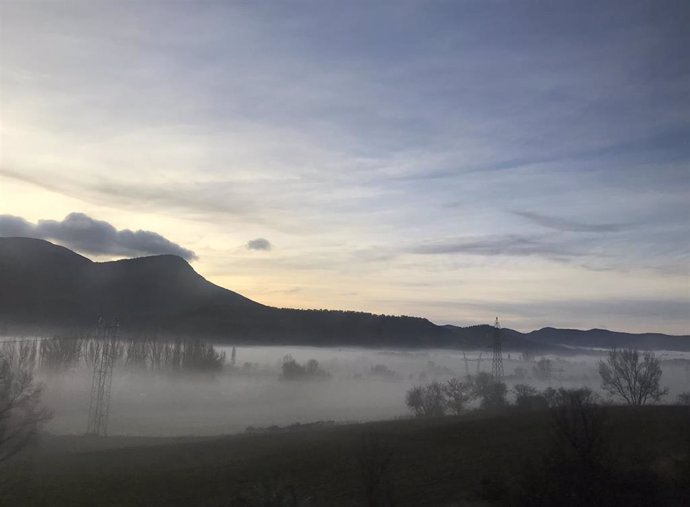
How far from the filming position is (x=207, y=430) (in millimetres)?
105875

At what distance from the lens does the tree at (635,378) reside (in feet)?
349

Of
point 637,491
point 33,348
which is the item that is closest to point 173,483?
point 637,491

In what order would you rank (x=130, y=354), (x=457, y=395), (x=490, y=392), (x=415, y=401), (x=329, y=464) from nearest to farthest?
(x=329, y=464) → (x=415, y=401) → (x=490, y=392) → (x=457, y=395) → (x=130, y=354)

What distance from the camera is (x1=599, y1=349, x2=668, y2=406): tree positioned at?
106500 millimetres

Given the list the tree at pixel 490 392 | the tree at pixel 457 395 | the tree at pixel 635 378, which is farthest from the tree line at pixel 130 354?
the tree at pixel 635 378

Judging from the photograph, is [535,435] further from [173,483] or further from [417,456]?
[173,483]

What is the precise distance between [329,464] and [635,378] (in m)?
84.4

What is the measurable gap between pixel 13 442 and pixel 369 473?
1658 inches

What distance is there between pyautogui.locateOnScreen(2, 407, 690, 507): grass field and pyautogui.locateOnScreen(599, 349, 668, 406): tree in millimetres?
51300

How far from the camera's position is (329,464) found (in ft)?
142

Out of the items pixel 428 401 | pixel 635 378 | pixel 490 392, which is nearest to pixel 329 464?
pixel 428 401

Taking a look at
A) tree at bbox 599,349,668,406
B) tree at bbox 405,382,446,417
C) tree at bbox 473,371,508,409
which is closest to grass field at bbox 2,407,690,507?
tree at bbox 473,371,508,409

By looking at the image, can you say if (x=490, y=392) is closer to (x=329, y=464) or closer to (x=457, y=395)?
(x=457, y=395)

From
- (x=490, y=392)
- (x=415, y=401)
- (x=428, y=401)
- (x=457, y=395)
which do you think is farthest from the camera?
(x=457, y=395)
